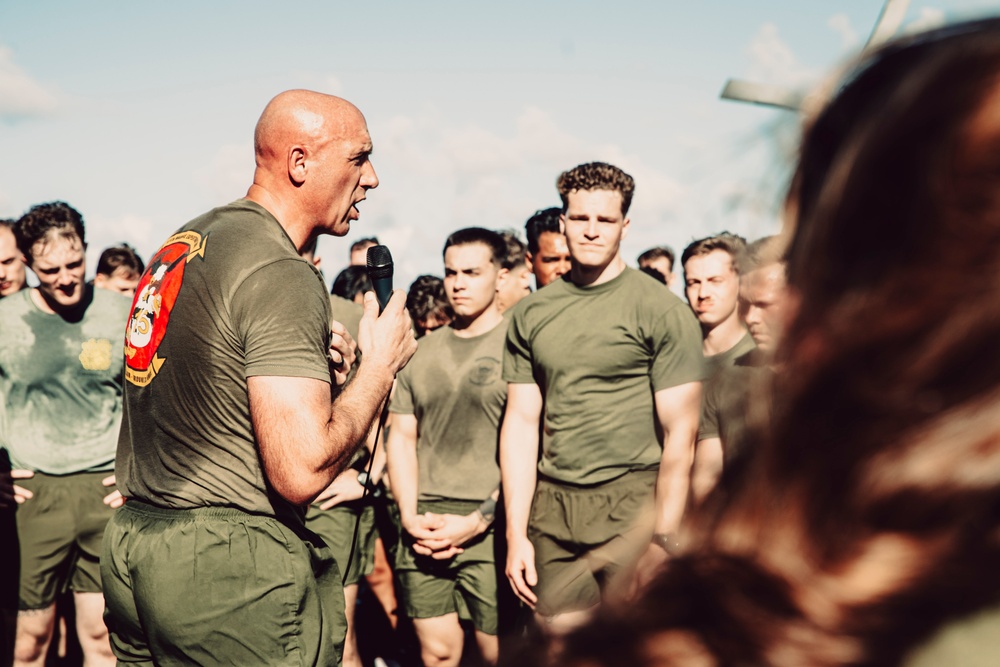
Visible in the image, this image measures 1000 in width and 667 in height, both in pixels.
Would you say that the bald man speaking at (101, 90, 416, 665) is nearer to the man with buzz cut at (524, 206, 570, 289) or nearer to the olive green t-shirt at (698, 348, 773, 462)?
the olive green t-shirt at (698, 348, 773, 462)

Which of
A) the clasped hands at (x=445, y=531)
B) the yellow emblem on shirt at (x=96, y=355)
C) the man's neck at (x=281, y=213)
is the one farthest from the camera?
the yellow emblem on shirt at (x=96, y=355)

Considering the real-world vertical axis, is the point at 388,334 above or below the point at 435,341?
above

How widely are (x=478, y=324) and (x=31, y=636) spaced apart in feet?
10.6

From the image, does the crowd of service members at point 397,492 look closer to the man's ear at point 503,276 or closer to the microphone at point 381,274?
the man's ear at point 503,276

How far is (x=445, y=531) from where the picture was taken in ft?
17.9

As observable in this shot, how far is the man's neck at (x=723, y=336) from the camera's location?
497 centimetres

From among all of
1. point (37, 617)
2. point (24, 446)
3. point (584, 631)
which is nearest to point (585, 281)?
point (24, 446)

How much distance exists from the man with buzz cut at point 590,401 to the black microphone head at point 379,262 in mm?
1600

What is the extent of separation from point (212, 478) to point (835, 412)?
2.28m

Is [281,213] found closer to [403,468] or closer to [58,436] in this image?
[403,468]

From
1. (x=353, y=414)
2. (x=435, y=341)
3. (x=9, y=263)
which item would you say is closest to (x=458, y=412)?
(x=435, y=341)

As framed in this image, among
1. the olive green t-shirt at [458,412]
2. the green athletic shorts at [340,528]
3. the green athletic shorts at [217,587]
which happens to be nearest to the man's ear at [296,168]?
the green athletic shorts at [217,587]

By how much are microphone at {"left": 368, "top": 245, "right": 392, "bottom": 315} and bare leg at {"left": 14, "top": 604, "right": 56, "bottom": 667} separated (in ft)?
11.6

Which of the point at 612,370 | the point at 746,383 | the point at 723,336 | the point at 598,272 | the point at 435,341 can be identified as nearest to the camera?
the point at 746,383
